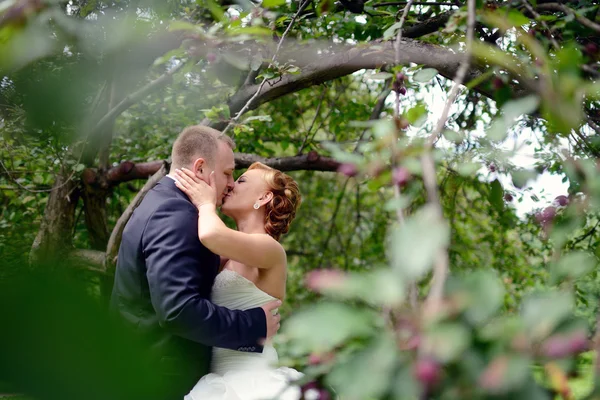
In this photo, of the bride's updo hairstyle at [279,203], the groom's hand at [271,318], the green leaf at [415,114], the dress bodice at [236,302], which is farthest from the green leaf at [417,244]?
the bride's updo hairstyle at [279,203]

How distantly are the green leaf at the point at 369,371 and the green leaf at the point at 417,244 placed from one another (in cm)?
9

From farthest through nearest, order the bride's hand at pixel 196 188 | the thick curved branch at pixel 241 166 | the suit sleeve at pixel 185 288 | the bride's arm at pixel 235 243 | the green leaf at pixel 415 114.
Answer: the thick curved branch at pixel 241 166, the bride's hand at pixel 196 188, the bride's arm at pixel 235 243, the suit sleeve at pixel 185 288, the green leaf at pixel 415 114

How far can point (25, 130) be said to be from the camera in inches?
16.1

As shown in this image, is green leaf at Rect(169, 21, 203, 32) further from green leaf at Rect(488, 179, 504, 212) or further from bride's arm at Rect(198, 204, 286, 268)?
green leaf at Rect(488, 179, 504, 212)

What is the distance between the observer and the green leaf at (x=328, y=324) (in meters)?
0.62

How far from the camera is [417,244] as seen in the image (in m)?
0.62

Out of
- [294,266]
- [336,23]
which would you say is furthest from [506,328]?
[294,266]

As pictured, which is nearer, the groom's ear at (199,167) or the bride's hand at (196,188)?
the bride's hand at (196,188)

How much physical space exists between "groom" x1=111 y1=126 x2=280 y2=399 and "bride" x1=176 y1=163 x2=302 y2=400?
0.07 metres

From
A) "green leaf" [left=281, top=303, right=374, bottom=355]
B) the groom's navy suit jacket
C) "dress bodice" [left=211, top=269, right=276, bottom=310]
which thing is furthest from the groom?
"green leaf" [left=281, top=303, right=374, bottom=355]

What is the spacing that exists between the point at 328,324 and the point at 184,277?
1.70 metres

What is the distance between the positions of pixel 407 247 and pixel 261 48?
105 inches

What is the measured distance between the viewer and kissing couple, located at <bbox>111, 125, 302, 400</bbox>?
225 cm

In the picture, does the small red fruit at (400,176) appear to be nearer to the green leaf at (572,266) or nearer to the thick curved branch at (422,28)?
the green leaf at (572,266)
